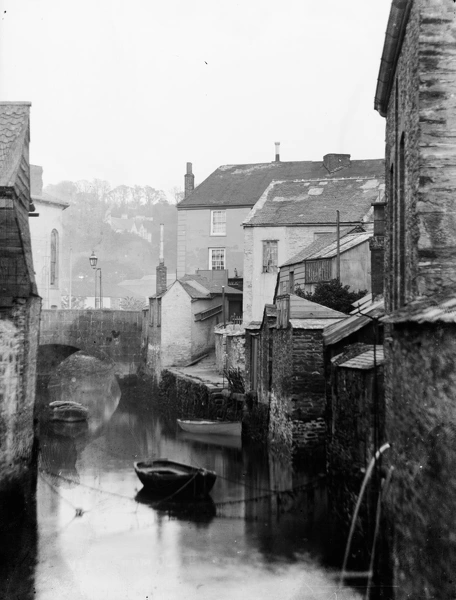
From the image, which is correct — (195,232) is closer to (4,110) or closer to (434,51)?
(4,110)

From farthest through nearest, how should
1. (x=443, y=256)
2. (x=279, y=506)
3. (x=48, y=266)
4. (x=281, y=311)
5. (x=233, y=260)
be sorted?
(x=48, y=266)
(x=233, y=260)
(x=281, y=311)
(x=279, y=506)
(x=443, y=256)

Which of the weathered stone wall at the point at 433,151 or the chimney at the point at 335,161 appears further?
the chimney at the point at 335,161

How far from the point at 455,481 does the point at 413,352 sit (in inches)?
56.2

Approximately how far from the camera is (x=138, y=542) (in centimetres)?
1320

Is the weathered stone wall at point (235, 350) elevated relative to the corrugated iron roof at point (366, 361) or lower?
lower

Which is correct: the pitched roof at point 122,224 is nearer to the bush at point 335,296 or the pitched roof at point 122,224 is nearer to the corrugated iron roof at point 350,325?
the bush at point 335,296

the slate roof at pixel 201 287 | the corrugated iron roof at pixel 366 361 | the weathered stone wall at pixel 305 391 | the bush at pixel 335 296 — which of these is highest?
the slate roof at pixel 201 287

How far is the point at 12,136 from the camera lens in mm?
12664

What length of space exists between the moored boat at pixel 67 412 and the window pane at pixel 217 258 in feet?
46.8

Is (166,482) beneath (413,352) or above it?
beneath

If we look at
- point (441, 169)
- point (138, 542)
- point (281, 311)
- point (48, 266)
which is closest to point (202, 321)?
point (48, 266)

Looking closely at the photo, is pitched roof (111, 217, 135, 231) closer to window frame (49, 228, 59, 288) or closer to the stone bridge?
window frame (49, 228, 59, 288)

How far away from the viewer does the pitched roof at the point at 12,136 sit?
39.6 feet

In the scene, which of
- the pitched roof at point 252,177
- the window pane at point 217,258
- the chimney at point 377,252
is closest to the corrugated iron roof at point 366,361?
the chimney at point 377,252
